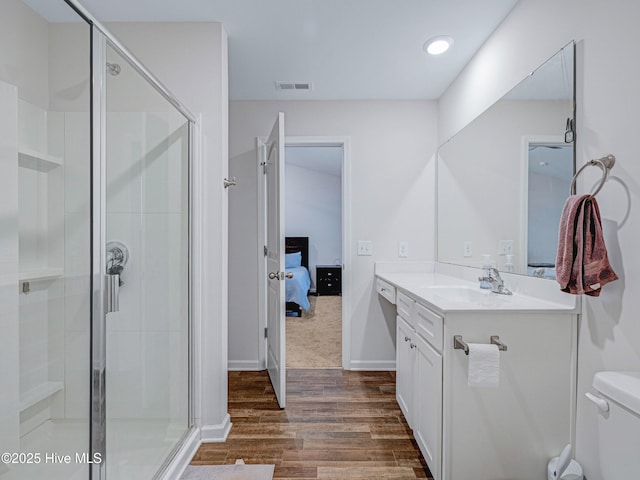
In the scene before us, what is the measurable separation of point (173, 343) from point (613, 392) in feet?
6.08

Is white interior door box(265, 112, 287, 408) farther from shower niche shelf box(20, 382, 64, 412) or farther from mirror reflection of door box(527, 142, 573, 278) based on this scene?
mirror reflection of door box(527, 142, 573, 278)

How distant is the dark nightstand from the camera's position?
6648 millimetres

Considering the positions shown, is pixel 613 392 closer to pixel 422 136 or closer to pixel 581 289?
pixel 581 289

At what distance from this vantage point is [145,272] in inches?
69.5

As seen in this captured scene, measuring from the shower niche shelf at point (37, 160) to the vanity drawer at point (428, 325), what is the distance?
Answer: 1615 mm

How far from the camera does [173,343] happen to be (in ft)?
6.39

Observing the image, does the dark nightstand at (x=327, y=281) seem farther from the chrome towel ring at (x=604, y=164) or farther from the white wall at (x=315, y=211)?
the chrome towel ring at (x=604, y=164)

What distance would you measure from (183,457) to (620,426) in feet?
6.07

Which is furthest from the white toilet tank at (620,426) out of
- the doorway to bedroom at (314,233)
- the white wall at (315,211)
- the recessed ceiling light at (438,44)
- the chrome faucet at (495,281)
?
the white wall at (315,211)

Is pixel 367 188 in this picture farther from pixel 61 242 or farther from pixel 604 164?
pixel 61 242

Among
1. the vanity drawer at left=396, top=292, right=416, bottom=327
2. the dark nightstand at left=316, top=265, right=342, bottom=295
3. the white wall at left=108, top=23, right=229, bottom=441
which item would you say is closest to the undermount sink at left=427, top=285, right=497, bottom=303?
the vanity drawer at left=396, top=292, right=416, bottom=327

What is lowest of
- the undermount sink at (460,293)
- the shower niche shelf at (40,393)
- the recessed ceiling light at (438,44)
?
the shower niche shelf at (40,393)

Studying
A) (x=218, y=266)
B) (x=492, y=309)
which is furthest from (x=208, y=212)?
(x=492, y=309)

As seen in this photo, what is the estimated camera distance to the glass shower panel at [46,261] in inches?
47.2
